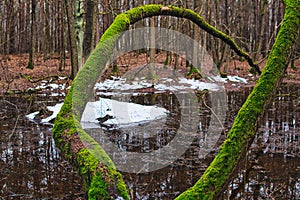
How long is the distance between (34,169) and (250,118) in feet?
17.3

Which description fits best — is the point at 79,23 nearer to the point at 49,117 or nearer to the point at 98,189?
the point at 49,117

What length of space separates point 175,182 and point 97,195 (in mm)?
4031

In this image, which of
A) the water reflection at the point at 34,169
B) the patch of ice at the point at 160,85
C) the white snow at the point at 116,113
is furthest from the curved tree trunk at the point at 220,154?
the patch of ice at the point at 160,85

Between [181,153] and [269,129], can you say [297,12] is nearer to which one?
[181,153]

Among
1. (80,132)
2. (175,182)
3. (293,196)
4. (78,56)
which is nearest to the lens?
(80,132)

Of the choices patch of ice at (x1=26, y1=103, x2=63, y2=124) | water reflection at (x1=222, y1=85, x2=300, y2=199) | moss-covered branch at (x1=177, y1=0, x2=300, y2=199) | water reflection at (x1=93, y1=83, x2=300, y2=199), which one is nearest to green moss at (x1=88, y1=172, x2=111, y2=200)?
moss-covered branch at (x1=177, y1=0, x2=300, y2=199)

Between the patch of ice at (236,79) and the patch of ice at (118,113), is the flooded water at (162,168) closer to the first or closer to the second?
the patch of ice at (118,113)

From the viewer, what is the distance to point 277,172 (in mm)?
6613

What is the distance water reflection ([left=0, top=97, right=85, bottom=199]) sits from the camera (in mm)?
5691

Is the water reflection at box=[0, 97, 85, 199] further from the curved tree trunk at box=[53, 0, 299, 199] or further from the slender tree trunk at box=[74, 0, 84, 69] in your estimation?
the curved tree trunk at box=[53, 0, 299, 199]

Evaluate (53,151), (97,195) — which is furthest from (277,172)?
(97,195)

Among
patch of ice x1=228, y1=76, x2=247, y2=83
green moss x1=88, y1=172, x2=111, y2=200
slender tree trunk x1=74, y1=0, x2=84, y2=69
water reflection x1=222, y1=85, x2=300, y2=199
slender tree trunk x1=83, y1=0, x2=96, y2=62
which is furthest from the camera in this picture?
patch of ice x1=228, y1=76, x2=247, y2=83

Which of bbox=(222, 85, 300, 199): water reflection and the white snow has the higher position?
the white snow

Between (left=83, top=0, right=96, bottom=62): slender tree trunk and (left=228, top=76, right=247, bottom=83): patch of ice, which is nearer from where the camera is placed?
(left=83, top=0, right=96, bottom=62): slender tree trunk
